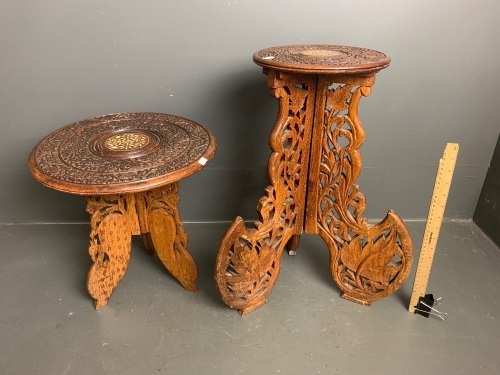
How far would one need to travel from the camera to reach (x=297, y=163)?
5.28 feet

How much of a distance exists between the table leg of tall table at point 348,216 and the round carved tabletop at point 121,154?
45cm

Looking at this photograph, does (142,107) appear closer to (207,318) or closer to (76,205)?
(76,205)

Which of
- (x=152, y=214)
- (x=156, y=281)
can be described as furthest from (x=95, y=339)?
(x=152, y=214)

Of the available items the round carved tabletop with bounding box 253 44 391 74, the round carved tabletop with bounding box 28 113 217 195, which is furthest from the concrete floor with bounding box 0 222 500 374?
the round carved tabletop with bounding box 253 44 391 74

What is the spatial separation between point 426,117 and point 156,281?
5.13 ft

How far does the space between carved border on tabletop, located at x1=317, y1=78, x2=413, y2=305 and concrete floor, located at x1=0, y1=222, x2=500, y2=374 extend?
12cm

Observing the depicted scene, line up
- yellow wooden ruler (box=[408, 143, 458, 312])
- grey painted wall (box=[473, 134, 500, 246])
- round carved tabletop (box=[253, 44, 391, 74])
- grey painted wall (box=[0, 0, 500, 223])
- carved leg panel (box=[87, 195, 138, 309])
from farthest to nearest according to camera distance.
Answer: grey painted wall (box=[473, 134, 500, 246]) → grey painted wall (box=[0, 0, 500, 223]) → carved leg panel (box=[87, 195, 138, 309]) → yellow wooden ruler (box=[408, 143, 458, 312]) → round carved tabletop (box=[253, 44, 391, 74])

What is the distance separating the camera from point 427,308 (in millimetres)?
1666

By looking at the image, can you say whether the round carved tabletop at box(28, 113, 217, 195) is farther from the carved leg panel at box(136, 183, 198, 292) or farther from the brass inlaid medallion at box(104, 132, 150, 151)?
the carved leg panel at box(136, 183, 198, 292)

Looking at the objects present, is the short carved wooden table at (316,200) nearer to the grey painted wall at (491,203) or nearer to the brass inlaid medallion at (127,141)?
the brass inlaid medallion at (127,141)

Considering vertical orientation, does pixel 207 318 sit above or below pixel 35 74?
below

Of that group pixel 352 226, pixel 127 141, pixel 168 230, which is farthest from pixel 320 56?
pixel 168 230

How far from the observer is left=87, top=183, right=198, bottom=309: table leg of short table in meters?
1.55

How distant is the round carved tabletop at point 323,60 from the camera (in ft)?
4.25
